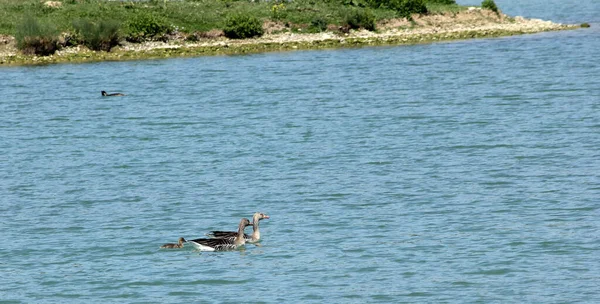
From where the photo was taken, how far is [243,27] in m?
76.2

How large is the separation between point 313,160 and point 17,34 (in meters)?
40.7

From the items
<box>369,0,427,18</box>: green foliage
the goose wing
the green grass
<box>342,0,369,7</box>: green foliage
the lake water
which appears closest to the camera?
the lake water

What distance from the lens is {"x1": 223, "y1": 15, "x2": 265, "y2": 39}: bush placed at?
250 ft

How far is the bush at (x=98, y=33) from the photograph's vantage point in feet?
236

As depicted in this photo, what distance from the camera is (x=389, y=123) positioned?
42906mm

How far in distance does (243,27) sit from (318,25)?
590cm

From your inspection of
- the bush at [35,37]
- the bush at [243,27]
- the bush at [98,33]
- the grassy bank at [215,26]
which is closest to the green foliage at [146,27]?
the grassy bank at [215,26]

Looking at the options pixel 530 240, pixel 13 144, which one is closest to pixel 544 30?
pixel 13 144

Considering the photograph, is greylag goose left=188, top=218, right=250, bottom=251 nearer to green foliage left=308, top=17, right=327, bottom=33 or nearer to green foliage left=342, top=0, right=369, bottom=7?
green foliage left=308, top=17, right=327, bottom=33

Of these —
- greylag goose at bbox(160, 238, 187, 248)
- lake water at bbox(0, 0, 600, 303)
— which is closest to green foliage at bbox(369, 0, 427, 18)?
lake water at bbox(0, 0, 600, 303)

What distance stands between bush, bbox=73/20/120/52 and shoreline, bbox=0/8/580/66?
0.54 metres

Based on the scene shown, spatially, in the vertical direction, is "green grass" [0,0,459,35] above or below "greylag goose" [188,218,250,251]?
below

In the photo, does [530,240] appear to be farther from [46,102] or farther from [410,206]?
[46,102]

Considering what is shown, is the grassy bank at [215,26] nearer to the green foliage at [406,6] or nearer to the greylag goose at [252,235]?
the green foliage at [406,6]
